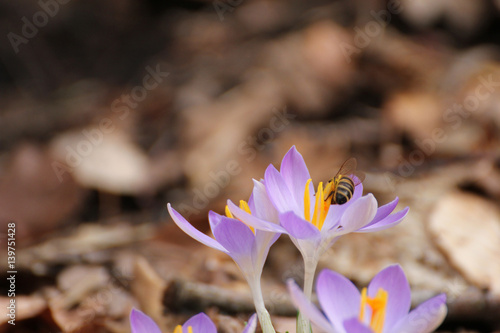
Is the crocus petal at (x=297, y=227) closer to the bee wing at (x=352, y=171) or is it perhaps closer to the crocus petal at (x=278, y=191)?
the crocus petal at (x=278, y=191)

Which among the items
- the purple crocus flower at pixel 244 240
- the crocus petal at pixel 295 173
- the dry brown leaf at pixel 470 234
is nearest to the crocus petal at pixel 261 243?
the purple crocus flower at pixel 244 240

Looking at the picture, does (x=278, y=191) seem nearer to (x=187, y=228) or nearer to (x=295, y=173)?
(x=295, y=173)

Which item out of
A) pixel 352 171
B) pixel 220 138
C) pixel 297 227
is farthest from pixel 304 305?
pixel 220 138

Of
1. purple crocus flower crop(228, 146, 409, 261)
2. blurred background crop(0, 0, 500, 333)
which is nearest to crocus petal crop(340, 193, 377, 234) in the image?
purple crocus flower crop(228, 146, 409, 261)

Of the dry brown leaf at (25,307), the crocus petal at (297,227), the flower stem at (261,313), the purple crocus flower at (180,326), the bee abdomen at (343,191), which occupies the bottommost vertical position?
the dry brown leaf at (25,307)

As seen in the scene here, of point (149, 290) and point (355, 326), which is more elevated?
point (355, 326)

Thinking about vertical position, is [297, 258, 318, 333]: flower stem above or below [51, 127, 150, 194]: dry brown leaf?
above

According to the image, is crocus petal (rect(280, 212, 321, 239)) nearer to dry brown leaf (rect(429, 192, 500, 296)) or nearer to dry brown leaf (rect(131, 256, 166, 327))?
dry brown leaf (rect(131, 256, 166, 327))
